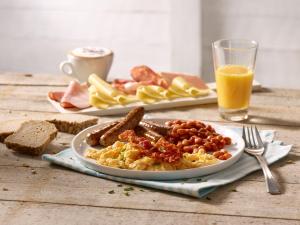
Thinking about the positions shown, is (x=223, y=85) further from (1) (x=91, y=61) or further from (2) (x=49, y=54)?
(2) (x=49, y=54)

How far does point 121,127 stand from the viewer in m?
1.95

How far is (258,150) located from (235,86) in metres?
0.43

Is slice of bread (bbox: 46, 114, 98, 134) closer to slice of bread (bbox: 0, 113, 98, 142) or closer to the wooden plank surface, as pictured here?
slice of bread (bbox: 0, 113, 98, 142)

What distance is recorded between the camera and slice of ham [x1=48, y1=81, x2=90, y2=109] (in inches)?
94.8

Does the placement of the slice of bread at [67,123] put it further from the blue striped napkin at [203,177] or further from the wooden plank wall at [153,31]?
the wooden plank wall at [153,31]

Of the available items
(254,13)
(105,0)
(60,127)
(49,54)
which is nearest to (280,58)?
(254,13)

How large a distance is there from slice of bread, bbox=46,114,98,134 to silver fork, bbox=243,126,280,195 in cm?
47

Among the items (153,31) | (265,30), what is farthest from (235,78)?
(153,31)

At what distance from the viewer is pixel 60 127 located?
2.16m

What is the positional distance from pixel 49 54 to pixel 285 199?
9.87ft

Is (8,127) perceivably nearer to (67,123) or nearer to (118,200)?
(67,123)

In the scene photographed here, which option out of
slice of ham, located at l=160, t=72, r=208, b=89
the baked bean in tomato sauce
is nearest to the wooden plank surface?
the baked bean in tomato sauce

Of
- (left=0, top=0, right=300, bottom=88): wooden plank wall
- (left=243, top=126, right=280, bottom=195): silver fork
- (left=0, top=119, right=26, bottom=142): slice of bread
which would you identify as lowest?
(left=0, top=0, right=300, bottom=88): wooden plank wall

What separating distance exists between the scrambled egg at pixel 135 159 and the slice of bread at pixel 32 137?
0.64 ft
